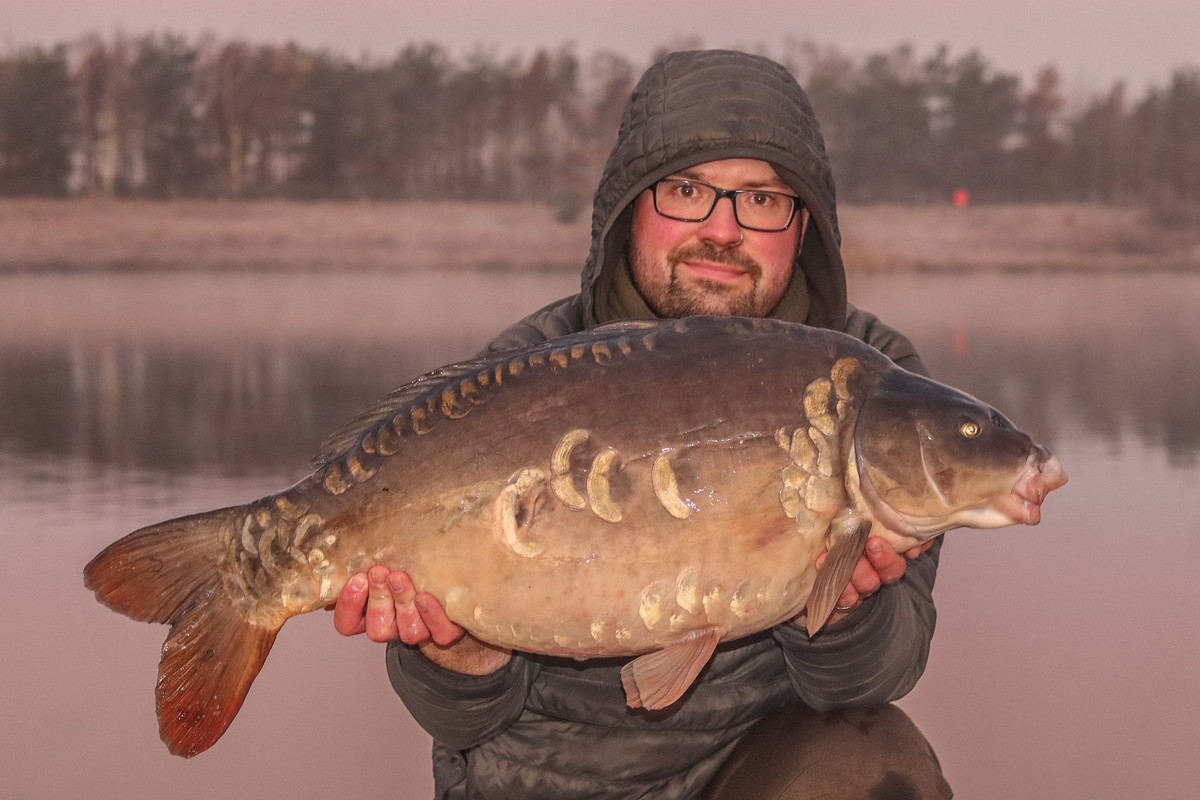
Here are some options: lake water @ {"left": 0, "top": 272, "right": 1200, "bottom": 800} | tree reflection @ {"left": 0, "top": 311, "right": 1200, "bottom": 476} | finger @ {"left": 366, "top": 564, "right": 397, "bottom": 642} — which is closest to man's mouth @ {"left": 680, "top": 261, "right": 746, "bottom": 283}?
finger @ {"left": 366, "top": 564, "right": 397, "bottom": 642}

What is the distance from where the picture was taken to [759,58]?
9.98 ft

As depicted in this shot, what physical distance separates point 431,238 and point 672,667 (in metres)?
17.1

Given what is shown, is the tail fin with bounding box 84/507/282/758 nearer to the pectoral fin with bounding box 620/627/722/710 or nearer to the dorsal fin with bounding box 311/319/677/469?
the dorsal fin with bounding box 311/319/677/469

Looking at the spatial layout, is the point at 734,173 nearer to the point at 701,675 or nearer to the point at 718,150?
the point at 718,150

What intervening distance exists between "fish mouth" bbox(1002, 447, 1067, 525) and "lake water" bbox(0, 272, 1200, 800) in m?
1.32

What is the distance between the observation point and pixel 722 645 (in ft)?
8.29

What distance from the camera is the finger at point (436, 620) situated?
2.03 metres

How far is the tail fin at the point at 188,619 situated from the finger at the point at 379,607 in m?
0.14

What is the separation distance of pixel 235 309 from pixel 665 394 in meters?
12.5

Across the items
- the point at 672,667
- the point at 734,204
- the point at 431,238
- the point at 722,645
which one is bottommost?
the point at 431,238

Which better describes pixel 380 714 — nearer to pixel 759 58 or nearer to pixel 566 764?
pixel 566 764

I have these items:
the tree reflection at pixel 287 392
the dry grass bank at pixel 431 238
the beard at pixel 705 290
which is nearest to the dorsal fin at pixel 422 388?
the beard at pixel 705 290

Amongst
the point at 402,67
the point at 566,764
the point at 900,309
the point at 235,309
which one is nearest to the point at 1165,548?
the point at 566,764

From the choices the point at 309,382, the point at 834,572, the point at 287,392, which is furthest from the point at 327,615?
the point at 309,382
